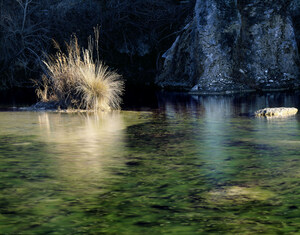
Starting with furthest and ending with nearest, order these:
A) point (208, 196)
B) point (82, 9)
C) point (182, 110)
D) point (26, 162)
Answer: point (82, 9)
point (182, 110)
point (26, 162)
point (208, 196)

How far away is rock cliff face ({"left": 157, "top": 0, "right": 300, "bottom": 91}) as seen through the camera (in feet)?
63.0

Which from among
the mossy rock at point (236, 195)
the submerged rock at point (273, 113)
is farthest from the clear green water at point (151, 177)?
the submerged rock at point (273, 113)

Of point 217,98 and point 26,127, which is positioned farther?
point 217,98

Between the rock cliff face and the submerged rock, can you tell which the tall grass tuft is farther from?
the rock cliff face

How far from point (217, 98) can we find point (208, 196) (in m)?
11.5

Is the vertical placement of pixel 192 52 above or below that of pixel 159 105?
above

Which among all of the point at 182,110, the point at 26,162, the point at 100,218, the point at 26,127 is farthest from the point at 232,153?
the point at 182,110

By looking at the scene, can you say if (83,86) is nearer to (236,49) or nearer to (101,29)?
(236,49)

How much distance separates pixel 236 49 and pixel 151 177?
14.1 m

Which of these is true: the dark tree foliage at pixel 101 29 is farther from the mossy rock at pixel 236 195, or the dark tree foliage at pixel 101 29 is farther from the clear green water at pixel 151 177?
the mossy rock at pixel 236 195

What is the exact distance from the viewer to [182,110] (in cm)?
1323

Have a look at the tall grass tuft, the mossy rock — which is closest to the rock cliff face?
the tall grass tuft

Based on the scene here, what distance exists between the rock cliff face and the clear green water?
8.66m

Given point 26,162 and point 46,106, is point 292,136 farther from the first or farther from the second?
point 46,106
